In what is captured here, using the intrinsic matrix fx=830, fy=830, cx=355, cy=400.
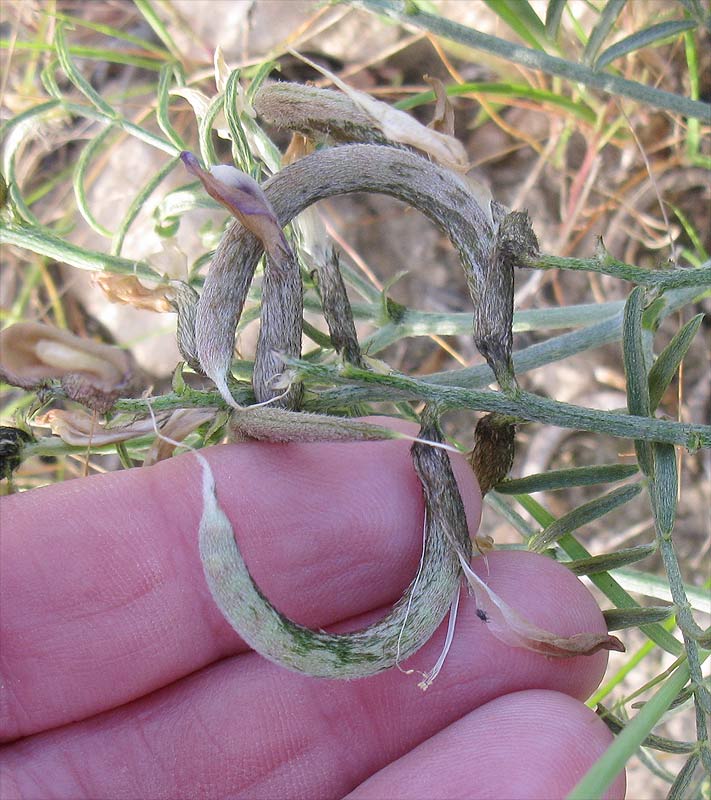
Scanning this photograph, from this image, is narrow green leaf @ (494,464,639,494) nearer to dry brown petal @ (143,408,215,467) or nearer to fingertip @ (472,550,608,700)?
fingertip @ (472,550,608,700)

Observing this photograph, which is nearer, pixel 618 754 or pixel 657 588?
→ pixel 618 754

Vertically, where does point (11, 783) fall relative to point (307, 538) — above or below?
below

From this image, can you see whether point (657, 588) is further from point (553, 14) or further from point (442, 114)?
point (553, 14)

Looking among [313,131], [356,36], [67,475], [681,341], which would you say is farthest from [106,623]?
[356,36]

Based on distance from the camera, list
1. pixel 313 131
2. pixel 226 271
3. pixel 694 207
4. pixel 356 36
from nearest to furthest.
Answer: pixel 226 271 → pixel 313 131 → pixel 694 207 → pixel 356 36

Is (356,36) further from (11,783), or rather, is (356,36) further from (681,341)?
(11,783)

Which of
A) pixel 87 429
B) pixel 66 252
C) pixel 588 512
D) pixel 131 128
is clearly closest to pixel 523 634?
pixel 588 512

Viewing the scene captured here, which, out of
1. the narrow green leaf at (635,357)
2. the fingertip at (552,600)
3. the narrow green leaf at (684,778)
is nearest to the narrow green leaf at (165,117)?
the narrow green leaf at (635,357)
